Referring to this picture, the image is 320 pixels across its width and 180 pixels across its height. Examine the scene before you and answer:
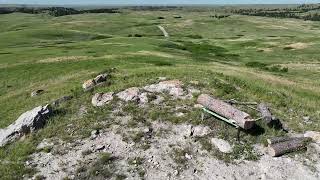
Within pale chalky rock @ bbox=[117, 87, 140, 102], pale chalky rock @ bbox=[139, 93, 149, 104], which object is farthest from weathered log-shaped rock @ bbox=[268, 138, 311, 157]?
pale chalky rock @ bbox=[117, 87, 140, 102]

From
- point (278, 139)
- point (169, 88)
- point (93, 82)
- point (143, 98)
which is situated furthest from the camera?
point (93, 82)

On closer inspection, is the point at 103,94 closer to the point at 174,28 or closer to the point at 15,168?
the point at 15,168

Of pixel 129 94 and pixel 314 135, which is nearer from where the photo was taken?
pixel 314 135

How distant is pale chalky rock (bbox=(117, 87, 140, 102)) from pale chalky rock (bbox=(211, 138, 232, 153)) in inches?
247

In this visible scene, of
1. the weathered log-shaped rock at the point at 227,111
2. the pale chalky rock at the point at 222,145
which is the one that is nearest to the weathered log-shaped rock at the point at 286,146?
the weathered log-shaped rock at the point at 227,111

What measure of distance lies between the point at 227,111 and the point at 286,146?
3.42 m

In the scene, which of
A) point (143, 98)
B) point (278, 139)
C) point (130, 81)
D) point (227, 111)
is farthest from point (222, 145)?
point (130, 81)

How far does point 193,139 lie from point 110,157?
420cm

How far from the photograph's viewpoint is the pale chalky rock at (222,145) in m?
20.4

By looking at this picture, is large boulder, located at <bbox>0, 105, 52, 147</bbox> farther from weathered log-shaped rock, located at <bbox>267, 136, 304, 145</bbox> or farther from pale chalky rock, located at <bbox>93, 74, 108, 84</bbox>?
weathered log-shaped rock, located at <bbox>267, 136, 304, 145</bbox>

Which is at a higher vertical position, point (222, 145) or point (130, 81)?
point (130, 81)

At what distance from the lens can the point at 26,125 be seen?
23094 mm

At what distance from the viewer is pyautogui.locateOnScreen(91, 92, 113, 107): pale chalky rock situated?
A: 25.5m

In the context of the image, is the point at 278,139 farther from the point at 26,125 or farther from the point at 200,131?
the point at 26,125
